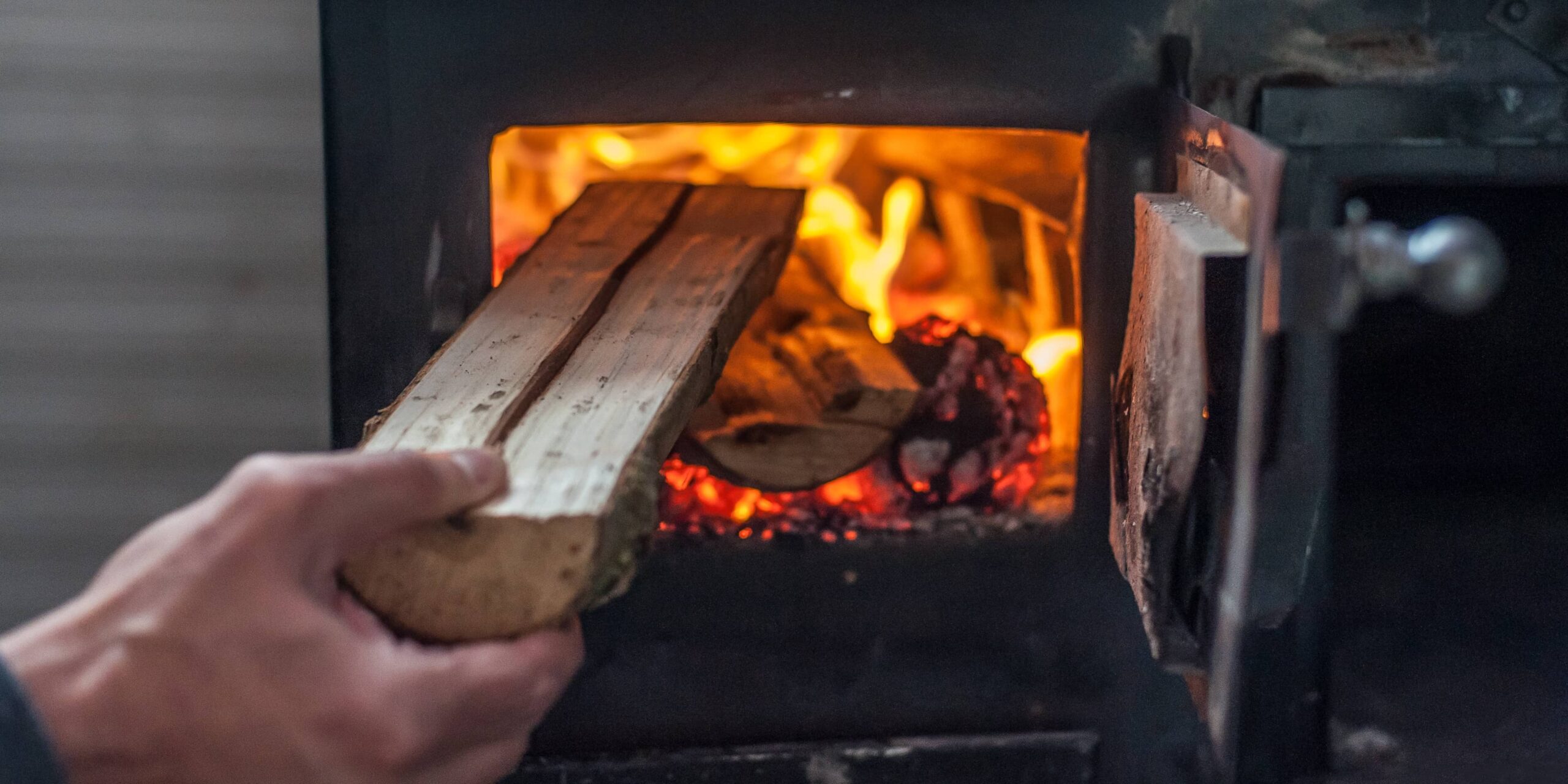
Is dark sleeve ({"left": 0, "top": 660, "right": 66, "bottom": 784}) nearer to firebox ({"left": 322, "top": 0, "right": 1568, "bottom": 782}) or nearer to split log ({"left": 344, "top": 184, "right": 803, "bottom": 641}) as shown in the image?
split log ({"left": 344, "top": 184, "right": 803, "bottom": 641})

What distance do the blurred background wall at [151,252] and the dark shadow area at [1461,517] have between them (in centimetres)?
128

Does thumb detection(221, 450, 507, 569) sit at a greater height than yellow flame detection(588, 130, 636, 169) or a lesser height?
lesser

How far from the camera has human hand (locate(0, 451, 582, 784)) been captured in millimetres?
625

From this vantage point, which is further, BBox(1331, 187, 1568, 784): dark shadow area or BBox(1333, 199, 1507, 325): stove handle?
BBox(1331, 187, 1568, 784): dark shadow area

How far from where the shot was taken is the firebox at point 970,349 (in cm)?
92

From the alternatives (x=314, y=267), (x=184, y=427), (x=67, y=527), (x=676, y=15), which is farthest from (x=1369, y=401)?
(x=67, y=527)

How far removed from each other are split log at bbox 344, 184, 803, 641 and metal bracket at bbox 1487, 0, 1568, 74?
0.73 m

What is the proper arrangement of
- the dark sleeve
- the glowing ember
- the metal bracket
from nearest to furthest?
the dark sleeve
the metal bracket
the glowing ember

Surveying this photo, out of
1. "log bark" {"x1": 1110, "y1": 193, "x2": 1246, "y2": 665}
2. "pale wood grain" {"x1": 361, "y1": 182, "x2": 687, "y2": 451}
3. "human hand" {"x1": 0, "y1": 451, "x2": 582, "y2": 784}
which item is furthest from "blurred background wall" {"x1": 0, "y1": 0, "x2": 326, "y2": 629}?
"log bark" {"x1": 1110, "y1": 193, "x2": 1246, "y2": 665}

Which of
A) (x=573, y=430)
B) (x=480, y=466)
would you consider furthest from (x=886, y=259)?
(x=480, y=466)

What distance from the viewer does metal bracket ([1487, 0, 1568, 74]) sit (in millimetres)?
1119

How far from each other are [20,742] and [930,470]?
35.2 inches

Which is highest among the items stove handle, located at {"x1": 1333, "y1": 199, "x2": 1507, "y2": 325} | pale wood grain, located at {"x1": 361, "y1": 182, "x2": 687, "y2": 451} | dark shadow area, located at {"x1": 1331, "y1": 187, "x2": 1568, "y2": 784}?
stove handle, located at {"x1": 1333, "y1": 199, "x2": 1507, "y2": 325}

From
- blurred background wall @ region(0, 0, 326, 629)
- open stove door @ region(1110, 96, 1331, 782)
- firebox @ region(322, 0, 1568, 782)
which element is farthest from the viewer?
blurred background wall @ region(0, 0, 326, 629)
